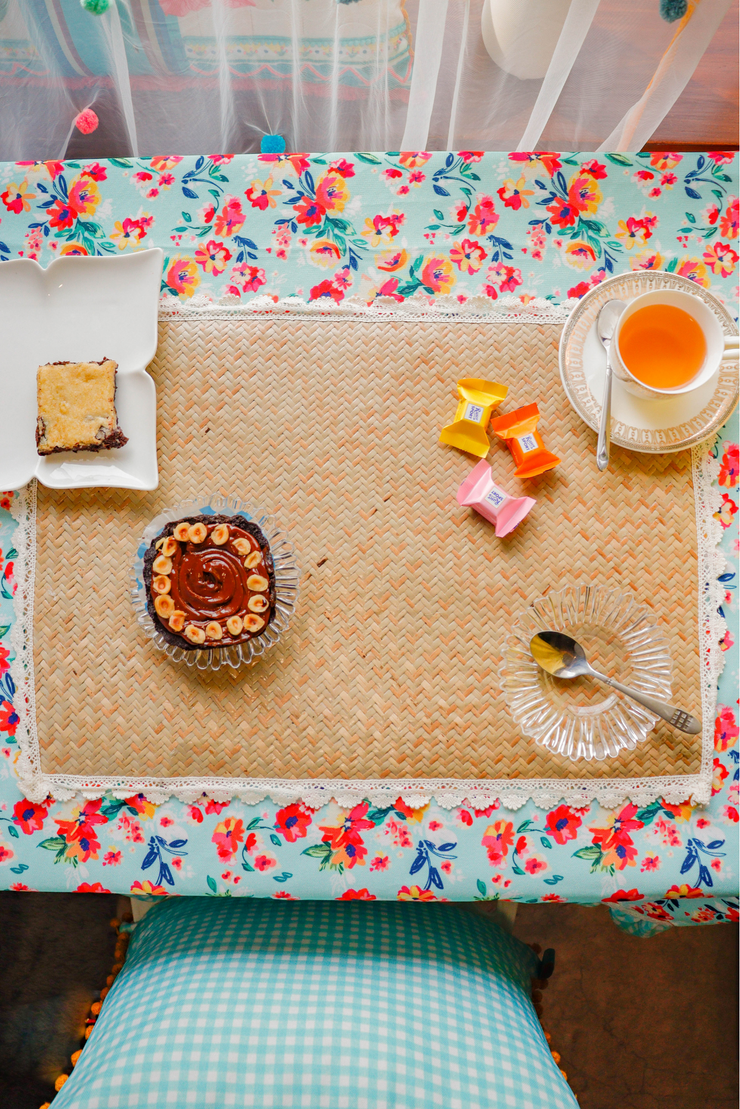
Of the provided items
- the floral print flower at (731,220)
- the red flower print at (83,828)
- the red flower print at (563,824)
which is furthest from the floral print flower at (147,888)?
the floral print flower at (731,220)

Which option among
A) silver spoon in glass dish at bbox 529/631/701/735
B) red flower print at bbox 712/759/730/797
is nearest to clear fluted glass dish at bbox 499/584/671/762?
silver spoon in glass dish at bbox 529/631/701/735

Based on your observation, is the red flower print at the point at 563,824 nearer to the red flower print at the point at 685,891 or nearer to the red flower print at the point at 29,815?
the red flower print at the point at 685,891

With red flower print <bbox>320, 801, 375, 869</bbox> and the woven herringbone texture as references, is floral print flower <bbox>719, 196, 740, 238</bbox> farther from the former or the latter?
red flower print <bbox>320, 801, 375, 869</bbox>

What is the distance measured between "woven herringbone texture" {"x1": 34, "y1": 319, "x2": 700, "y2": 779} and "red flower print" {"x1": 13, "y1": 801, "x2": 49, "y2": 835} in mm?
73

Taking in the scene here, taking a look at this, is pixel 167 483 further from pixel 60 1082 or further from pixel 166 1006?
pixel 60 1082

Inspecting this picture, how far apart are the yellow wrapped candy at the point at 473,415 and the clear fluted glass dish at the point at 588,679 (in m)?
0.26

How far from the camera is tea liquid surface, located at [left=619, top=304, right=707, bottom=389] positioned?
969 millimetres

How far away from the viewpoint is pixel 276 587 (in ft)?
3.28

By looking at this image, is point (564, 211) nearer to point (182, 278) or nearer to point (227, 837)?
point (182, 278)

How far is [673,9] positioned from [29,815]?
162 cm

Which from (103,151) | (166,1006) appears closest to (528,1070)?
(166,1006)

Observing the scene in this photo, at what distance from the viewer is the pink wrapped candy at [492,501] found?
3.28ft

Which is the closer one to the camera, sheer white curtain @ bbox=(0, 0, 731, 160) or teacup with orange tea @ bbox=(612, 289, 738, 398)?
teacup with orange tea @ bbox=(612, 289, 738, 398)

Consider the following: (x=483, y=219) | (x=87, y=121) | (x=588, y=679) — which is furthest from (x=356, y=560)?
(x=87, y=121)
